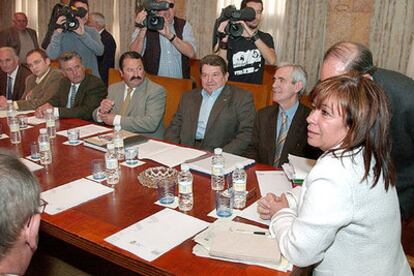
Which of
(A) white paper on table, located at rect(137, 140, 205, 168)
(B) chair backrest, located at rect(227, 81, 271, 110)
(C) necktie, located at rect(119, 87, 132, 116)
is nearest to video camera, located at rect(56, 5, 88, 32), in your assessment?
(C) necktie, located at rect(119, 87, 132, 116)

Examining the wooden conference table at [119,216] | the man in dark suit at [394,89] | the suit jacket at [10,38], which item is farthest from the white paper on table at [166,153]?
the suit jacket at [10,38]

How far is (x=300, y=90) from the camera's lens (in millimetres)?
2846

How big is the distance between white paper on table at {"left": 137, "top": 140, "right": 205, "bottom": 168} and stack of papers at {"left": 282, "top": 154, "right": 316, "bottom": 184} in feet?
1.92

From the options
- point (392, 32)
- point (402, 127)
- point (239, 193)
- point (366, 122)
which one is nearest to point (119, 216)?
point (239, 193)

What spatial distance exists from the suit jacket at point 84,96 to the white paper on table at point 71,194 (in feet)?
5.58

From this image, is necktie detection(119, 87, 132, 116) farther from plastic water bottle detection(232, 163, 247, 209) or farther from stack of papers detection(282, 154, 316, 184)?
plastic water bottle detection(232, 163, 247, 209)

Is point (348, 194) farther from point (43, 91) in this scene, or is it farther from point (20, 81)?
point (20, 81)

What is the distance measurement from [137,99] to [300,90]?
4.48ft

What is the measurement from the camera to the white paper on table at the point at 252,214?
5.53 feet

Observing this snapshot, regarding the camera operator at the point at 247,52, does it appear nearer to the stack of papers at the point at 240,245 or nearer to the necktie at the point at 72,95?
the necktie at the point at 72,95

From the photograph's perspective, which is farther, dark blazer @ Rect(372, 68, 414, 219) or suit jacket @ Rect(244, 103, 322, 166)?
suit jacket @ Rect(244, 103, 322, 166)

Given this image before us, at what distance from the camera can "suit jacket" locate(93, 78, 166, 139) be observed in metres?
3.31

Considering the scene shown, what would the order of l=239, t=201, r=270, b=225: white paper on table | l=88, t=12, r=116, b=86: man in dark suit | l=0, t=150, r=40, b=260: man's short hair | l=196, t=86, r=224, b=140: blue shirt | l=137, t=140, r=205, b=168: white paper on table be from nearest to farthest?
l=0, t=150, r=40, b=260: man's short hair → l=239, t=201, r=270, b=225: white paper on table → l=137, t=140, r=205, b=168: white paper on table → l=196, t=86, r=224, b=140: blue shirt → l=88, t=12, r=116, b=86: man in dark suit

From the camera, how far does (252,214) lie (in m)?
1.74
